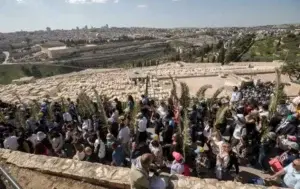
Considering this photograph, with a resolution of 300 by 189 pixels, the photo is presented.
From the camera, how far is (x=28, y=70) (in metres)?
68.5

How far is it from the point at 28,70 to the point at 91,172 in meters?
68.7

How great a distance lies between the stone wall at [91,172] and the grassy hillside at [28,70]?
6155 centimetres

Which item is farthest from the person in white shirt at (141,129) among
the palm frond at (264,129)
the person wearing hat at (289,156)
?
the person wearing hat at (289,156)

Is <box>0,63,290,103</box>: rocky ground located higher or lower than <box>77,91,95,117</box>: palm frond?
lower

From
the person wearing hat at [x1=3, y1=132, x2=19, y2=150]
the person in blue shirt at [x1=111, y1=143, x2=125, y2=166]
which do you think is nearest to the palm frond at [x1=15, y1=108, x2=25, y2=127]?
the person wearing hat at [x1=3, y1=132, x2=19, y2=150]

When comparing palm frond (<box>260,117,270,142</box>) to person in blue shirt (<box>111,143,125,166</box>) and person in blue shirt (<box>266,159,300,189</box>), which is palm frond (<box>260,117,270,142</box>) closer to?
person in blue shirt (<box>266,159,300,189</box>)

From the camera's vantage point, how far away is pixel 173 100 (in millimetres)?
10164

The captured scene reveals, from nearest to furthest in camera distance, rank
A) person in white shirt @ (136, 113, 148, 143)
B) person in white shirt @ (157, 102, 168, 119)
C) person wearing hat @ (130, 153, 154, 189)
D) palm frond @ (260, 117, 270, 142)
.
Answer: person wearing hat @ (130, 153, 154, 189)
palm frond @ (260, 117, 270, 142)
person in white shirt @ (136, 113, 148, 143)
person in white shirt @ (157, 102, 168, 119)

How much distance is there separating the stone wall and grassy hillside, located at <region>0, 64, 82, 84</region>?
2423 inches

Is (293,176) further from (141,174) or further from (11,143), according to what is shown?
(11,143)

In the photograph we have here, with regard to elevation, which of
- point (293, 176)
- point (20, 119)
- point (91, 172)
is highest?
point (293, 176)

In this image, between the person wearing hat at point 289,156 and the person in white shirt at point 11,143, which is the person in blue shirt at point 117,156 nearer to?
the person in white shirt at point 11,143

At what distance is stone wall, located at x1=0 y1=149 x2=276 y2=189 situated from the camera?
16.0ft

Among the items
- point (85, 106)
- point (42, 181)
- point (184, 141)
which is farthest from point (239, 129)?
point (85, 106)
